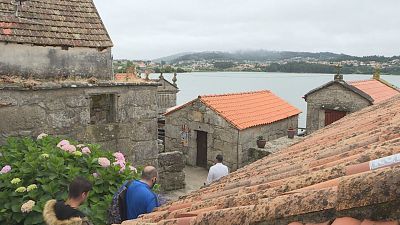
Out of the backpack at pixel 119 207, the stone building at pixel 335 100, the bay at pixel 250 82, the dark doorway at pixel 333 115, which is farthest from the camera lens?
the bay at pixel 250 82

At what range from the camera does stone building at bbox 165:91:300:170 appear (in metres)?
14.2

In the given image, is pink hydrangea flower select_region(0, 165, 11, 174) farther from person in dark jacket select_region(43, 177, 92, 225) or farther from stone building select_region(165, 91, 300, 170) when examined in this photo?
stone building select_region(165, 91, 300, 170)

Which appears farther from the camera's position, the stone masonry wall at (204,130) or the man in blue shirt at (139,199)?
the stone masonry wall at (204,130)

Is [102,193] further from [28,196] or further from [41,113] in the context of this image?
[41,113]

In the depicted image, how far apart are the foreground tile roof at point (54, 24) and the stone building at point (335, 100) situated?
11.5 meters

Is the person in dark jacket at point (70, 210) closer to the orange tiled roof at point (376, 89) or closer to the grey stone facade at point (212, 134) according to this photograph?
the grey stone facade at point (212, 134)

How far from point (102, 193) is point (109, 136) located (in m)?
2.77

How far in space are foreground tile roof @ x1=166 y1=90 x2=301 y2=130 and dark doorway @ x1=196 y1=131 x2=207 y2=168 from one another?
1244 millimetres

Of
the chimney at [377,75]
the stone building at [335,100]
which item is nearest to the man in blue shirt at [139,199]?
the stone building at [335,100]

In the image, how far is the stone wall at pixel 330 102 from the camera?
16.2 metres

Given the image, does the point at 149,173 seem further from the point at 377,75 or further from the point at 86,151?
the point at 377,75

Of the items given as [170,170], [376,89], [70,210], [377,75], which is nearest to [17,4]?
[70,210]

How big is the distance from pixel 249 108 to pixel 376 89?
688 cm

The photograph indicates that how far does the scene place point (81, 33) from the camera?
7.60m
